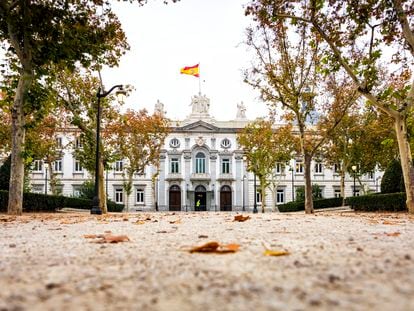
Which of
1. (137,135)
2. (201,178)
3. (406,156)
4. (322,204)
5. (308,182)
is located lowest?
(322,204)

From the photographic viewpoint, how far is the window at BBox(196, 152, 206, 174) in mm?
47312

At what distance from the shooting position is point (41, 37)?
10.9 meters

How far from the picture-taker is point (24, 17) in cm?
991

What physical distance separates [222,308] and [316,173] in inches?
1916

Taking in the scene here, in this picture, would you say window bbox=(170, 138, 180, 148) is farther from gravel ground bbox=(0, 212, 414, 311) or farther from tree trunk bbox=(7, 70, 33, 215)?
gravel ground bbox=(0, 212, 414, 311)

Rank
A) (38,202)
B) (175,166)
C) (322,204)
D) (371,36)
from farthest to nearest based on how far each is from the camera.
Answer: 1. (175,166)
2. (322,204)
3. (38,202)
4. (371,36)

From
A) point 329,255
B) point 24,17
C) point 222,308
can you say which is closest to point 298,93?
point 24,17

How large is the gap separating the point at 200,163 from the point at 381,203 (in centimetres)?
3122

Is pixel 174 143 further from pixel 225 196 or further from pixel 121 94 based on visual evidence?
pixel 121 94

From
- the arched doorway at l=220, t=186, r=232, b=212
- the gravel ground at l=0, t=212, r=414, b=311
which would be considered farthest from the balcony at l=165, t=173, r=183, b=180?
the gravel ground at l=0, t=212, r=414, b=311

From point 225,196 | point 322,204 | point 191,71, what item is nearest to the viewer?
point 322,204

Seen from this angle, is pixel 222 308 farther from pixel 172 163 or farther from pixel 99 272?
pixel 172 163

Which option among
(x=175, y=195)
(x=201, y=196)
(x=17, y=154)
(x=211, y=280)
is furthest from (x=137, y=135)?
(x=211, y=280)

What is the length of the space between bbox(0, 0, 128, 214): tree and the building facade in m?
34.7
